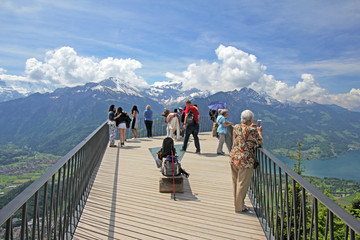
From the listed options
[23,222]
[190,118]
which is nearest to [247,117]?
[23,222]

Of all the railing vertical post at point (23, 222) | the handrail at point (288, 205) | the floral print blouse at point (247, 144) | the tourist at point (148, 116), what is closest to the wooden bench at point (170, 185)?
the handrail at point (288, 205)

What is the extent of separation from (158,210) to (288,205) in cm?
243

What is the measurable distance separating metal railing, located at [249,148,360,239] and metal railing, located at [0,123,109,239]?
7.47 ft

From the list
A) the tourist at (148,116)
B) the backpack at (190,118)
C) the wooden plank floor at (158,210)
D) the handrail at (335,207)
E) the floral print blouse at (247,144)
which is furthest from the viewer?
the tourist at (148,116)

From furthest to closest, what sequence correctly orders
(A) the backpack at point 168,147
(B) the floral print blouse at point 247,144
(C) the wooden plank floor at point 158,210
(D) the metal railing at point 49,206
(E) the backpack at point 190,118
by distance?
(E) the backpack at point 190,118, (A) the backpack at point 168,147, (B) the floral print blouse at point 247,144, (C) the wooden plank floor at point 158,210, (D) the metal railing at point 49,206

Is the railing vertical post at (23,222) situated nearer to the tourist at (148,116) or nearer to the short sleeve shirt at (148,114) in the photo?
the tourist at (148,116)

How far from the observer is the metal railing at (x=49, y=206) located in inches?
75.0

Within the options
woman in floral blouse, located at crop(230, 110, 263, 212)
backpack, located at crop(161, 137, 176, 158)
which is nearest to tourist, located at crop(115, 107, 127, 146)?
backpack, located at crop(161, 137, 176, 158)

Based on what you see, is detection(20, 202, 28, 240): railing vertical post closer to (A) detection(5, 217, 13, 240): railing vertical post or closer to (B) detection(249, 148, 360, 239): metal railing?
(A) detection(5, 217, 13, 240): railing vertical post

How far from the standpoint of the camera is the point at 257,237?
13.0 ft

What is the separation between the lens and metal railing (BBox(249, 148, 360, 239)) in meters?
1.99

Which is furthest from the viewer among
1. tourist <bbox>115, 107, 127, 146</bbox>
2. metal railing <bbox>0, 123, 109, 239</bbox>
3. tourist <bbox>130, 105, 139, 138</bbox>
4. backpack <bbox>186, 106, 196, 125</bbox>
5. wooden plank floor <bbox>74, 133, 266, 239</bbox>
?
tourist <bbox>130, 105, 139, 138</bbox>

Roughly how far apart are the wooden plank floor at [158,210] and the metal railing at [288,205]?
28 cm

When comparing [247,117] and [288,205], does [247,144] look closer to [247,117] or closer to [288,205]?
[247,117]
